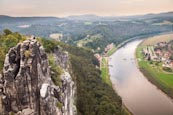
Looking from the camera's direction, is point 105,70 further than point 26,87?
Yes

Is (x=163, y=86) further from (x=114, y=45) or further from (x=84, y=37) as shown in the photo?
(x=84, y=37)

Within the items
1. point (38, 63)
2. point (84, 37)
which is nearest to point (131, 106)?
point (38, 63)

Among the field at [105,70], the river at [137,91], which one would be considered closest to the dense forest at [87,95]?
the river at [137,91]

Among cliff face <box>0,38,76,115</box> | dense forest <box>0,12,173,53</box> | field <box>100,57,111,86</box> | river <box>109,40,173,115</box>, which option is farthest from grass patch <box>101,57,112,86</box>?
cliff face <box>0,38,76,115</box>

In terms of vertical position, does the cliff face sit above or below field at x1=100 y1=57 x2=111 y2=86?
above

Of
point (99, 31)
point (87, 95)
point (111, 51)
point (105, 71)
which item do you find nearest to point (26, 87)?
point (87, 95)

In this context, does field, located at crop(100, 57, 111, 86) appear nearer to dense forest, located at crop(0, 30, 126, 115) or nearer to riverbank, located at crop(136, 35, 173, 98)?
riverbank, located at crop(136, 35, 173, 98)

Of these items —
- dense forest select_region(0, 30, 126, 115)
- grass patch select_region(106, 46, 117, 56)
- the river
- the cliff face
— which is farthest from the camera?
grass patch select_region(106, 46, 117, 56)

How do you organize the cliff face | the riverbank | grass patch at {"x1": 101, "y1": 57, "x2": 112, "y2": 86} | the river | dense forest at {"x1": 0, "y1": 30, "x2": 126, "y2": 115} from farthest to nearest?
1. grass patch at {"x1": 101, "y1": 57, "x2": 112, "y2": 86}
2. the riverbank
3. the river
4. dense forest at {"x1": 0, "y1": 30, "x2": 126, "y2": 115}
5. the cliff face

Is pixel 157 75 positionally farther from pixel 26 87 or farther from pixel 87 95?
pixel 26 87
